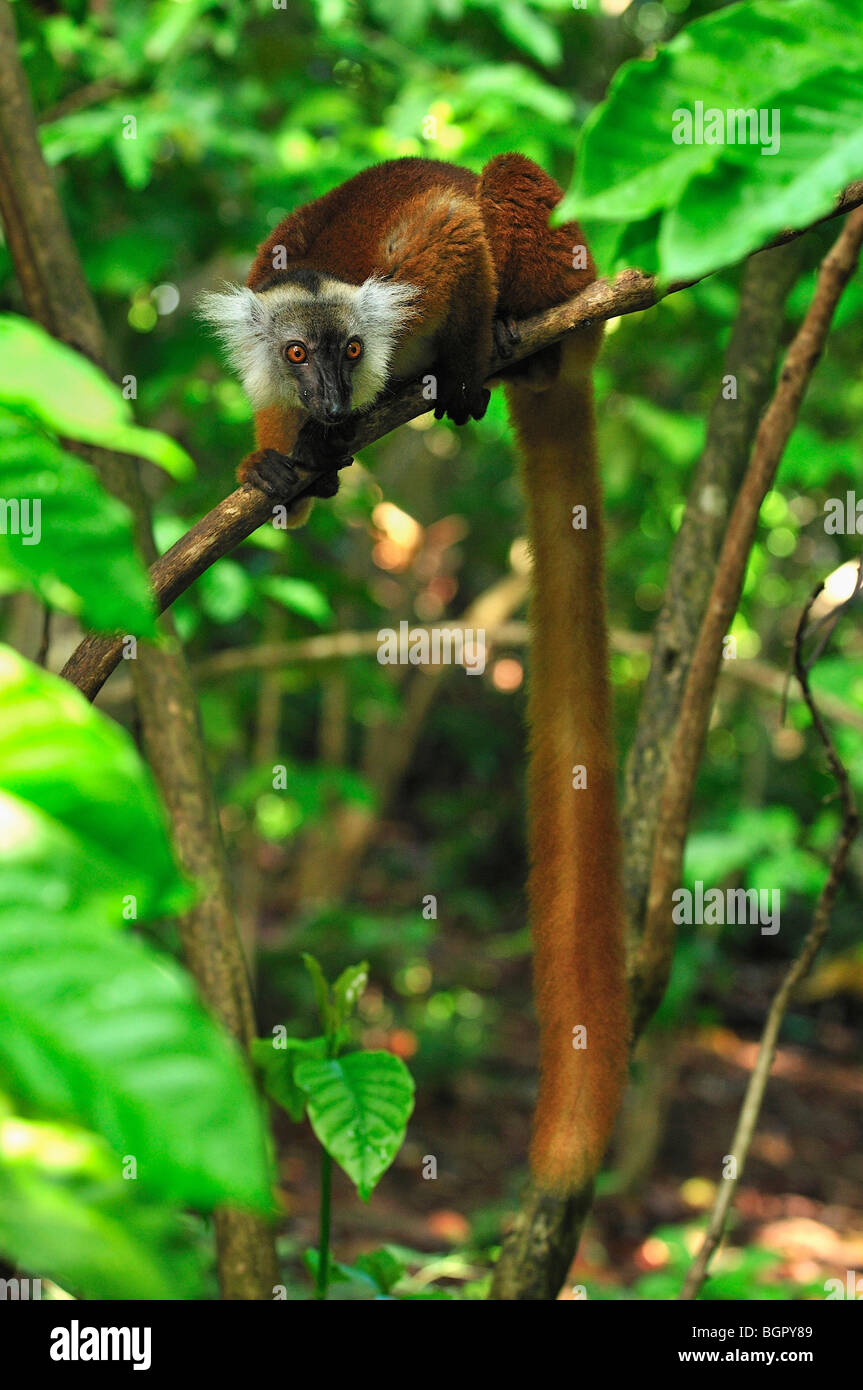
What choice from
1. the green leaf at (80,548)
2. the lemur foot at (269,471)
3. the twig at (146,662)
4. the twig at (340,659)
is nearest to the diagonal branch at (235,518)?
the lemur foot at (269,471)

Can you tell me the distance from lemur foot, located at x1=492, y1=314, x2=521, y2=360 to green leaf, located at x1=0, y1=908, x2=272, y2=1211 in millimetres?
Answer: 2355

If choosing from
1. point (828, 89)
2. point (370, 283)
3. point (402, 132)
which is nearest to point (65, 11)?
point (402, 132)

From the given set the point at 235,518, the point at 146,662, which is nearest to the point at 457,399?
the point at 146,662

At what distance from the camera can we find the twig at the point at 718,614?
2.29 meters

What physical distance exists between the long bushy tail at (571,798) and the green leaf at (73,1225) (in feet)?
4.59

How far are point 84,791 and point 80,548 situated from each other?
0.18m

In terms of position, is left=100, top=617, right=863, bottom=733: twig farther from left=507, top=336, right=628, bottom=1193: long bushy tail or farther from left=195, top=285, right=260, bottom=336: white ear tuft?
left=195, top=285, right=260, bottom=336: white ear tuft

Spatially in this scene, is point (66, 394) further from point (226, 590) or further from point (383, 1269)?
point (226, 590)

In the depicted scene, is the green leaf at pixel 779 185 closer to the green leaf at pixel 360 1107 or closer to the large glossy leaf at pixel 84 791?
the large glossy leaf at pixel 84 791

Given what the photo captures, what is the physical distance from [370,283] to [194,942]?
67.1 inches

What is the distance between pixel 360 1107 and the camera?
6.48 feet

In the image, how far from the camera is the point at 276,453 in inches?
105

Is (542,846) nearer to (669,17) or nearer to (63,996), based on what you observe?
(63,996)

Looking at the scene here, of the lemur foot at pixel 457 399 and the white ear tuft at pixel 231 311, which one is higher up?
the white ear tuft at pixel 231 311
